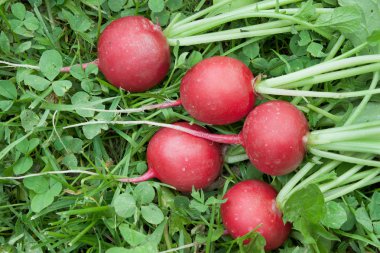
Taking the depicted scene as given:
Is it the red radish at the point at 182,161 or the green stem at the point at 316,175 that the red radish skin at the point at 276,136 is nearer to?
the green stem at the point at 316,175

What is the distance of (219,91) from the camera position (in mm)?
1904

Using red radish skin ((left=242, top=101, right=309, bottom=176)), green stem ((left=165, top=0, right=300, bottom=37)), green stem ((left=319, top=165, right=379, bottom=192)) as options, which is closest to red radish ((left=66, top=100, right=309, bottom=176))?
red radish skin ((left=242, top=101, right=309, bottom=176))

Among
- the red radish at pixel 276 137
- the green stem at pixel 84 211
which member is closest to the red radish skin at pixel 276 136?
the red radish at pixel 276 137

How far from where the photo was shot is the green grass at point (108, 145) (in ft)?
6.45

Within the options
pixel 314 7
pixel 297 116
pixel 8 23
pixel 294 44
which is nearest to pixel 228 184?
pixel 297 116

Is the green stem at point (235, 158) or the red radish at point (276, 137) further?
the green stem at point (235, 158)

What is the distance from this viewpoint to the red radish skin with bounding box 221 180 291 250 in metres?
1.91

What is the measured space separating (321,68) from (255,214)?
56 centimetres

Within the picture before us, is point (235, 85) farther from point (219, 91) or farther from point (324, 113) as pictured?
point (324, 113)

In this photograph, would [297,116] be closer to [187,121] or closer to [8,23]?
[187,121]

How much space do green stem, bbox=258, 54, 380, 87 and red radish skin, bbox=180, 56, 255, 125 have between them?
9 centimetres

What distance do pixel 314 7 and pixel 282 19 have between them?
12 cm

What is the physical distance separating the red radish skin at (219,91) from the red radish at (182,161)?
103mm

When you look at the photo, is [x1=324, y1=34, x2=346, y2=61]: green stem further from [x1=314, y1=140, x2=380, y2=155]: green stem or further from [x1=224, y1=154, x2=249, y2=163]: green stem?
[x1=224, y1=154, x2=249, y2=163]: green stem
